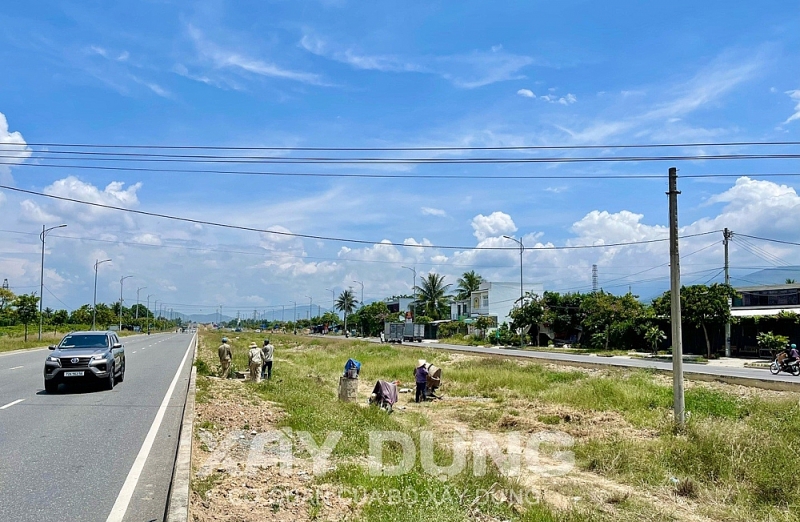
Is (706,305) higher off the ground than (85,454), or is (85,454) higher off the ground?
(706,305)

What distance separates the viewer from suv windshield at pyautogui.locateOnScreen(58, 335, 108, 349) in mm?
17859

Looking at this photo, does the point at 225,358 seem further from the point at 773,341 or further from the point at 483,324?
the point at 483,324

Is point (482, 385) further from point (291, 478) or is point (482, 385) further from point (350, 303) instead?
point (350, 303)

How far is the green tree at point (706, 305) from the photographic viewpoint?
36.8 meters

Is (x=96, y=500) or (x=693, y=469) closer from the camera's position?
(x=96, y=500)

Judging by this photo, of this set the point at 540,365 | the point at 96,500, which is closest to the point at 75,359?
the point at 96,500

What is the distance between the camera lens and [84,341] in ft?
59.9

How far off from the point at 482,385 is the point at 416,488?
1550cm

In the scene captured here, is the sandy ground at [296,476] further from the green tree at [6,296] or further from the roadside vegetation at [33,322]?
the green tree at [6,296]

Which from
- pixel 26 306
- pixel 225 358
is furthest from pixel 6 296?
pixel 225 358

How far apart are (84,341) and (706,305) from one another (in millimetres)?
33274

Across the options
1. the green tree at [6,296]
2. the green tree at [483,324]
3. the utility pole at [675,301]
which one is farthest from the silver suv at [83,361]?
Result: the green tree at [6,296]

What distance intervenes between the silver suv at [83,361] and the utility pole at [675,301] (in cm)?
1459

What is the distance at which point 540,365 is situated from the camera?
30.1 metres
